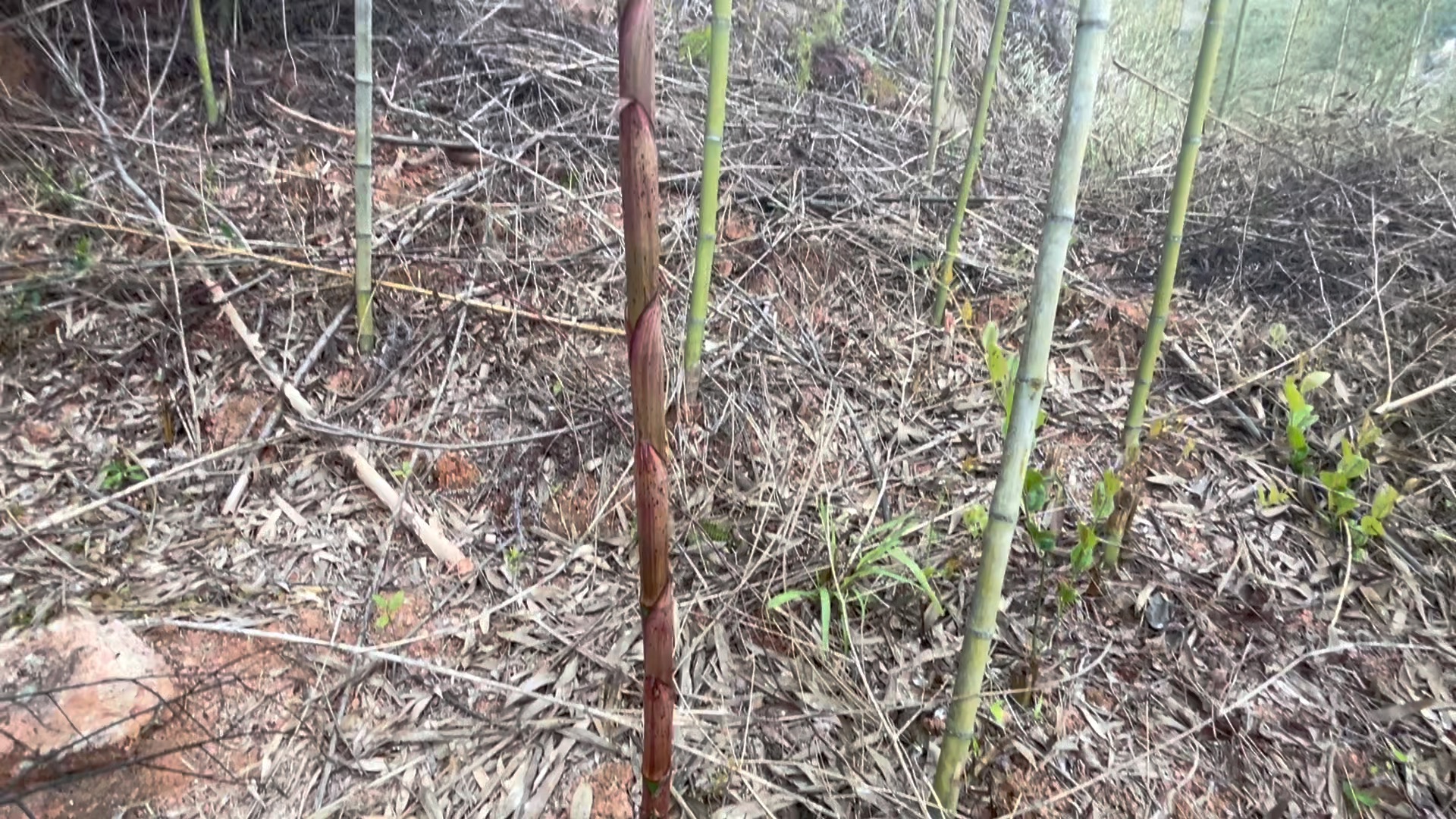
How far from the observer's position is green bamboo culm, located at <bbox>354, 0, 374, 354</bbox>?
2.06 metres

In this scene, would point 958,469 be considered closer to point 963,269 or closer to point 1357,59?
point 963,269

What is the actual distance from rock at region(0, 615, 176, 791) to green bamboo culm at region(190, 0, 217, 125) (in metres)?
Result: 2.12

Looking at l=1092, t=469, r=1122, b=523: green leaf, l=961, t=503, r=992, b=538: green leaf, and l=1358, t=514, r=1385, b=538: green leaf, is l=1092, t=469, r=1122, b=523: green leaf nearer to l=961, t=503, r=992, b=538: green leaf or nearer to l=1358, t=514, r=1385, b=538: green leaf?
l=961, t=503, r=992, b=538: green leaf

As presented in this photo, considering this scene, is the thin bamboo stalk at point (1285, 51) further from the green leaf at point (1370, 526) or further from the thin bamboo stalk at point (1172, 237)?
the green leaf at point (1370, 526)

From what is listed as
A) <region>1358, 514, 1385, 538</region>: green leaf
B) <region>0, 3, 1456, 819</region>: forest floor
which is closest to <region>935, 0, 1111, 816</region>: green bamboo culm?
<region>0, 3, 1456, 819</region>: forest floor

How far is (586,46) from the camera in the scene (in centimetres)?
348

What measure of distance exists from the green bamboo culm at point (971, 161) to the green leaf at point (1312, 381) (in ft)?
3.77

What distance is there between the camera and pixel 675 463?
6.83ft

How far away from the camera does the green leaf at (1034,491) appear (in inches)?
63.6

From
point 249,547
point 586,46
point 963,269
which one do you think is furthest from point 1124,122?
point 249,547

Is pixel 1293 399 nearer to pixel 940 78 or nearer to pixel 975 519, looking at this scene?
pixel 975 519

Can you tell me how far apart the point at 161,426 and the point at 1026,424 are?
2413 millimetres

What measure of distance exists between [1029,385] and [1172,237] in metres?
1.28

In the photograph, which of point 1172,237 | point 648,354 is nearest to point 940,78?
point 1172,237
